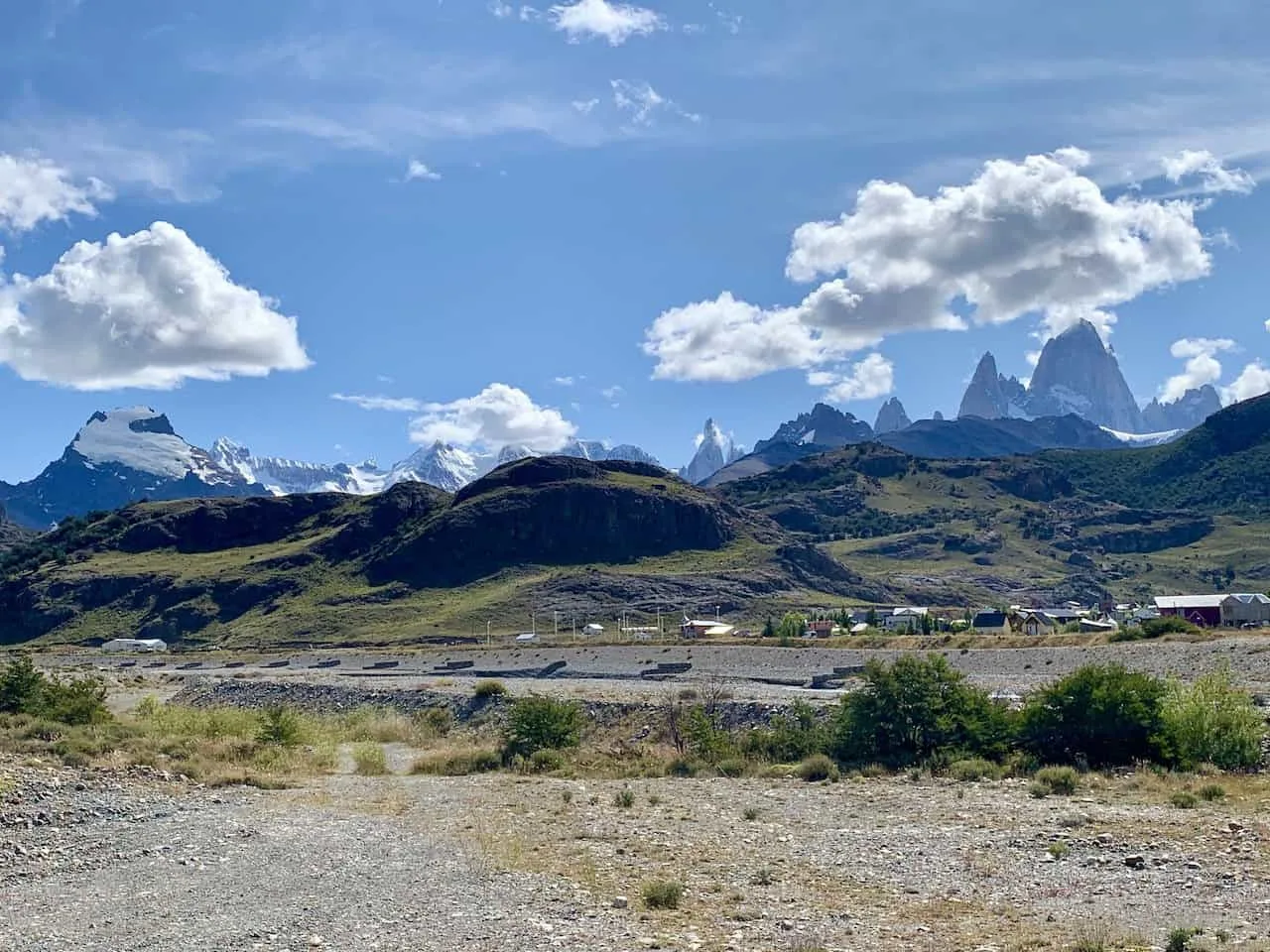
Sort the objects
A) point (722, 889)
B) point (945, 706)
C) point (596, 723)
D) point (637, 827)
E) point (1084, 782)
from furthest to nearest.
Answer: point (596, 723)
point (945, 706)
point (1084, 782)
point (637, 827)
point (722, 889)

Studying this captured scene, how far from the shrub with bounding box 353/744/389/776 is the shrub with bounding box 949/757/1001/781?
Answer: 16294 mm

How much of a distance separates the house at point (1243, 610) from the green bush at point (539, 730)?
9264cm

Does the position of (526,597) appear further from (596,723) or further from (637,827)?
(637,827)

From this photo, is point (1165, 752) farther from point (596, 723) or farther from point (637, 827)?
point (596, 723)

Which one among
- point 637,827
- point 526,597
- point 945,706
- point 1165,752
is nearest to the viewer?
point 637,827

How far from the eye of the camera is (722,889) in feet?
52.2

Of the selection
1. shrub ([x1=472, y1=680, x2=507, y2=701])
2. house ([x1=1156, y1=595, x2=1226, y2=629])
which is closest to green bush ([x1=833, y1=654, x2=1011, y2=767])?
shrub ([x1=472, y1=680, x2=507, y2=701])

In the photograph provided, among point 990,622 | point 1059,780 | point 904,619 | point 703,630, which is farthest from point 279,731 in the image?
point 904,619

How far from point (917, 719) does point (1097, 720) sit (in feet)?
15.2

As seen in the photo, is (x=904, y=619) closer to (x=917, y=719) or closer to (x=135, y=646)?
(x=135, y=646)

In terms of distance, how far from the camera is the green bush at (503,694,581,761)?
3450 cm

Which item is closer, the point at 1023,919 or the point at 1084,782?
the point at 1023,919

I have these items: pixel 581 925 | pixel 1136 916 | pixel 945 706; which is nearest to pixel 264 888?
pixel 581 925

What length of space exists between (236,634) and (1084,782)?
159 meters
